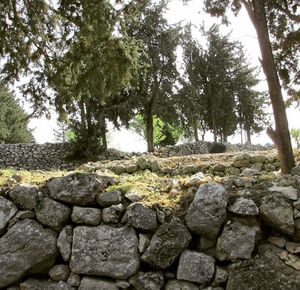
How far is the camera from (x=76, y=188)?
3957mm

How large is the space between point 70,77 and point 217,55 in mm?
26337

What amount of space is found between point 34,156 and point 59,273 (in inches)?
594

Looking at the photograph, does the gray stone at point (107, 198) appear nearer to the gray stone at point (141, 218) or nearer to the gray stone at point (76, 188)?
the gray stone at point (76, 188)

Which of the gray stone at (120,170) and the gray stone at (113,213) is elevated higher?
the gray stone at (120,170)

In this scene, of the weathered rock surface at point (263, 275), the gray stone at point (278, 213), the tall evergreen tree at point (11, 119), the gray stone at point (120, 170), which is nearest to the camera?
the weathered rock surface at point (263, 275)

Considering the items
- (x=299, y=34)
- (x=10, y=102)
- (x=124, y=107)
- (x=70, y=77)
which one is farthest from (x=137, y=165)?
(x=10, y=102)

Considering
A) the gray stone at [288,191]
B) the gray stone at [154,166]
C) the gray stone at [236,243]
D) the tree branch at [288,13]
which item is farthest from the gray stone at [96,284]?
the tree branch at [288,13]

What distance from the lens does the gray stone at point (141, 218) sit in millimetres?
3725

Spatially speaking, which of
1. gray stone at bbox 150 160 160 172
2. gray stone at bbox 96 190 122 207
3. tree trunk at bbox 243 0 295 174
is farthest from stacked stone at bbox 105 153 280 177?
gray stone at bbox 96 190 122 207

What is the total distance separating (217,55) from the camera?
3228cm

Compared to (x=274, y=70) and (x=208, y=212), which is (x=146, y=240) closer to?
(x=208, y=212)

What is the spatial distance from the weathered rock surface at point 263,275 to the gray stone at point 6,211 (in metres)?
2.32

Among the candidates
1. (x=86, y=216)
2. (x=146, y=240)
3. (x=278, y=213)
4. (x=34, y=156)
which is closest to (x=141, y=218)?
(x=146, y=240)

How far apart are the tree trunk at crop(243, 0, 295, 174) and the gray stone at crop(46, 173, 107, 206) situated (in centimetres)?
308
